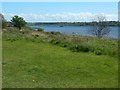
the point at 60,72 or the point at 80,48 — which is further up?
the point at 80,48

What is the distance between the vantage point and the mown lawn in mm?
7207

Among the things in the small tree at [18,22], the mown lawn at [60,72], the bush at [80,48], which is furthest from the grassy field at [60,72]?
the small tree at [18,22]

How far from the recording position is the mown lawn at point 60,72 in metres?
7.21

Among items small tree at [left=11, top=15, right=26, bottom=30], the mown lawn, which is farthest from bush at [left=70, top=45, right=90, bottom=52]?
small tree at [left=11, top=15, right=26, bottom=30]

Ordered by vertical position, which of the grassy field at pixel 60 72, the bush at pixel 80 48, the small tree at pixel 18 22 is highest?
the small tree at pixel 18 22

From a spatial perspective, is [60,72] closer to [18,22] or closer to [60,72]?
[60,72]

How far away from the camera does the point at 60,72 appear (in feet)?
28.6

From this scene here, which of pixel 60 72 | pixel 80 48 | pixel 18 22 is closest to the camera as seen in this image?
pixel 60 72

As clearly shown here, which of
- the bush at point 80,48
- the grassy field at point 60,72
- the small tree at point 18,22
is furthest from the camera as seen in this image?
the small tree at point 18,22

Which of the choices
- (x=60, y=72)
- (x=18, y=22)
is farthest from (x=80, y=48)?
(x=18, y=22)

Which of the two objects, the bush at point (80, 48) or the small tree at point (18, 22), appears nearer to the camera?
the bush at point (80, 48)

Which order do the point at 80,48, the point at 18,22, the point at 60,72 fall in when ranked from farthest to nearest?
the point at 18,22
the point at 80,48
the point at 60,72

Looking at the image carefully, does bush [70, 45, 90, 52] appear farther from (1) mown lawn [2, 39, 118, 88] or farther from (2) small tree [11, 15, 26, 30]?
(2) small tree [11, 15, 26, 30]

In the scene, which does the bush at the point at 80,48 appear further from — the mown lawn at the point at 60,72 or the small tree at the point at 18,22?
the small tree at the point at 18,22
